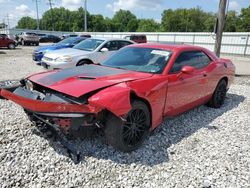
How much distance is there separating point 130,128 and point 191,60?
2.10m

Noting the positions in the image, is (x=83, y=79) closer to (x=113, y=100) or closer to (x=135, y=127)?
(x=113, y=100)

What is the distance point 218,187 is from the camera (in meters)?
2.79

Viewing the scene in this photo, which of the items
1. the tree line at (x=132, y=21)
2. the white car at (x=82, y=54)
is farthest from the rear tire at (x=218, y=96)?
the tree line at (x=132, y=21)

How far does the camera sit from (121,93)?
2924mm

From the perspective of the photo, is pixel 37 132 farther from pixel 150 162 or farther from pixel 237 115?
pixel 237 115

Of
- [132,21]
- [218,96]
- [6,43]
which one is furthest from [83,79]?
[132,21]

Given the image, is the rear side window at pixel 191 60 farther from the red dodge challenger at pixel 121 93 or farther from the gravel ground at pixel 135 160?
the gravel ground at pixel 135 160

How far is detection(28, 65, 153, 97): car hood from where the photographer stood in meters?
2.98

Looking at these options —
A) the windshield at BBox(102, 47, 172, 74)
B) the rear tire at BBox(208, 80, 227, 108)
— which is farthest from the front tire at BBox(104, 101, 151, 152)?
the rear tire at BBox(208, 80, 227, 108)

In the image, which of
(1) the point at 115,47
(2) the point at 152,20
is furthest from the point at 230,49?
(2) the point at 152,20

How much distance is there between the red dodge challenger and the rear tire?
2.98 ft

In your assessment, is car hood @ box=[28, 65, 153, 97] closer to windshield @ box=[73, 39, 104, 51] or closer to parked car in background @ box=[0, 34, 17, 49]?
windshield @ box=[73, 39, 104, 51]

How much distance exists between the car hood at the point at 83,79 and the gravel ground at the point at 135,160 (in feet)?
2.96

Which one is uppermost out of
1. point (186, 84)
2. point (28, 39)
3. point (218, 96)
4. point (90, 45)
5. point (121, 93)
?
point (90, 45)
